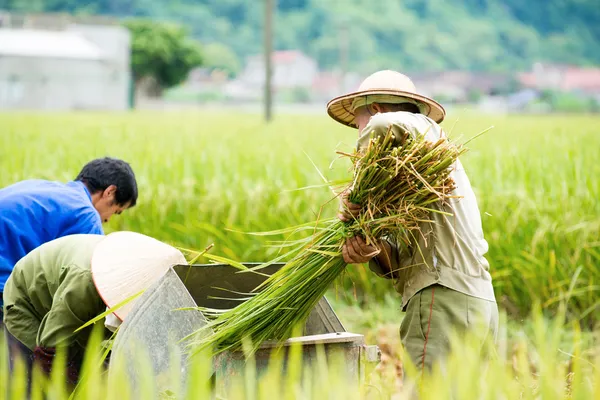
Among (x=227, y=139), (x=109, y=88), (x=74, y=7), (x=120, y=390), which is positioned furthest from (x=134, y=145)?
(x=74, y=7)

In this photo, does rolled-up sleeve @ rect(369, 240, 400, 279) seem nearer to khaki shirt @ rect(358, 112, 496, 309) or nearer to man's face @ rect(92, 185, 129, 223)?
khaki shirt @ rect(358, 112, 496, 309)

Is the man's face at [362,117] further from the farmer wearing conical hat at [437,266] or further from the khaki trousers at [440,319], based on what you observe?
the khaki trousers at [440,319]

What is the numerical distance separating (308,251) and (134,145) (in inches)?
301

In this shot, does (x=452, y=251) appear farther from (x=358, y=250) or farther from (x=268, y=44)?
(x=268, y=44)

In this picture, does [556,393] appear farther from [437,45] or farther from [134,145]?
[437,45]

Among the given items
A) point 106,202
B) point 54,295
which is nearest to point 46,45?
point 106,202

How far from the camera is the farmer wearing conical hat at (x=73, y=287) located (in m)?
2.98

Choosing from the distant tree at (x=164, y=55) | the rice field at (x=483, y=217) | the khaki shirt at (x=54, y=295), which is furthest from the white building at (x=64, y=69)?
the khaki shirt at (x=54, y=295)

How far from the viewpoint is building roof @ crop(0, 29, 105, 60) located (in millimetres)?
60406

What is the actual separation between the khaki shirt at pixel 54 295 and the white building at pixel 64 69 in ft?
180

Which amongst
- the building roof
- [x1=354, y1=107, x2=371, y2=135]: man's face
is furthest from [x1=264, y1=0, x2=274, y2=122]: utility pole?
the building roof

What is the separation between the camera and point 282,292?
8.94ft

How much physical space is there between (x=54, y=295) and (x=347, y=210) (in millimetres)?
1209

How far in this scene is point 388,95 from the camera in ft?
9.48
